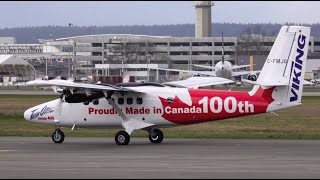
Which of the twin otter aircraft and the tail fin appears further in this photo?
the twin otter aircraft

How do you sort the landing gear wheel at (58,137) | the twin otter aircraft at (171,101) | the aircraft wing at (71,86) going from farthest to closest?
the landing gear wheel at (58,137) → the twin otter aircraft at (171,101) → the aircraft wing at (71,86)

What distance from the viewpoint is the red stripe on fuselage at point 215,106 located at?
30.2 m

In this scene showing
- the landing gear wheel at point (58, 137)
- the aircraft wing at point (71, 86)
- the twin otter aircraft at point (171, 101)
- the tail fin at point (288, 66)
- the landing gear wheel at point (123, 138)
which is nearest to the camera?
the aircraft wing at point (71, 86)

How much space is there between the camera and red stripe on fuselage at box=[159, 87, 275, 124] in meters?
30.2

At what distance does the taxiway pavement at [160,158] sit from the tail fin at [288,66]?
184 cm

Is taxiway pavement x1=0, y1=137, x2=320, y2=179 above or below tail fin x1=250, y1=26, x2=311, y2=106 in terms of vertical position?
below

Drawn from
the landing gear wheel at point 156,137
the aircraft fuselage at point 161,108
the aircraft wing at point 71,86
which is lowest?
the landing gear wheel at point 156,137

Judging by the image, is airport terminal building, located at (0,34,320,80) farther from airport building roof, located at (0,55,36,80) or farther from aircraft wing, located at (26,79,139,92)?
aircraft wing, located at (26,79,139,92)

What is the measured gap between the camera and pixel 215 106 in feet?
100.0

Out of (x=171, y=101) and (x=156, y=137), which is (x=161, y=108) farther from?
(x=156, y=137)

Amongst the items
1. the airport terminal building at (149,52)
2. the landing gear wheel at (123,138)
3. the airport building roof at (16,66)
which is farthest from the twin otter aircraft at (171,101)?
the airport terminal building at (149,52)

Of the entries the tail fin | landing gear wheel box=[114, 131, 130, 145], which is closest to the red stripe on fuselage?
the tail fin

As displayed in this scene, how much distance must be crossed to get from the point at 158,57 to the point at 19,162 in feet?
476

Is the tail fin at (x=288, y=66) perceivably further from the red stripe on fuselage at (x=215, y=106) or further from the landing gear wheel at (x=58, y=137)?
the landing gear wheel at (x=58, y=137)
